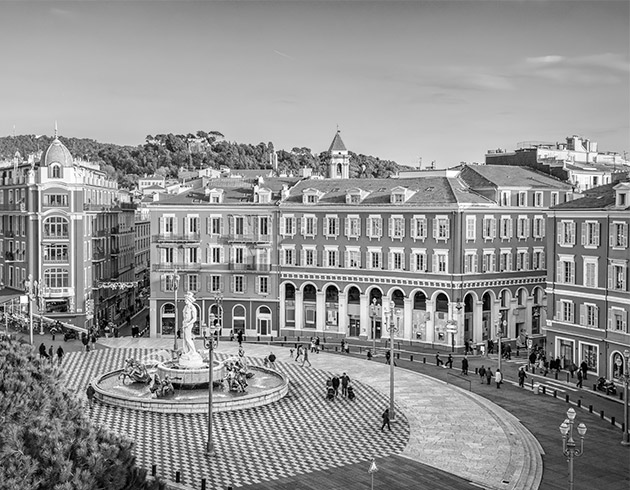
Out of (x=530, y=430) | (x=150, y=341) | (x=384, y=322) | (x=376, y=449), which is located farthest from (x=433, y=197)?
(x=376, y=449)

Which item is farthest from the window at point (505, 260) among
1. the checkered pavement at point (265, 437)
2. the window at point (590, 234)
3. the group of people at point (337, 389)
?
the group of people at point (337, 389)

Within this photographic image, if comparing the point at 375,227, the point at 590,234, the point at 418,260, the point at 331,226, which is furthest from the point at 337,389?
the point at 331,226

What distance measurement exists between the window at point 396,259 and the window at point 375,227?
211 centimetres

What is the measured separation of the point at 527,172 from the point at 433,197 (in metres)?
15.1

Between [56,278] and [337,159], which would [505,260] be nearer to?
[337,159]

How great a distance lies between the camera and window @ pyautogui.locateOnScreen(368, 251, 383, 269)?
7106cm

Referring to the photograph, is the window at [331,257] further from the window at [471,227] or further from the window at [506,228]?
the window at [506,228]

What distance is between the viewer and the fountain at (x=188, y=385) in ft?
140

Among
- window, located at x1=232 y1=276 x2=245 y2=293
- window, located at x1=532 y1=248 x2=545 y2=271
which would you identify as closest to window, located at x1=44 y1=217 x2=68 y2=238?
window, located at x1=232 y1=276 x2=245 y2=293

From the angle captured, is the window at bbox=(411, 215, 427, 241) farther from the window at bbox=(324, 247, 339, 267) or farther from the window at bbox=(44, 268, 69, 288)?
the window at bbox=(44, 268, 69, 288)

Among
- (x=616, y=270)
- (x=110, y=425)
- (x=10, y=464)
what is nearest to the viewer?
(x=10, y=464)

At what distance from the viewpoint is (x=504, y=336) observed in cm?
7156

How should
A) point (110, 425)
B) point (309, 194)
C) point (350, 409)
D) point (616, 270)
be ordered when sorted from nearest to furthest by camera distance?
1. point (110, 425)
2. point (350, 409)
3. point (616, 270)
4. point (309, 194)

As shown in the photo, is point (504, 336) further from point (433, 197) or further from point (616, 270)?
point (616, 270)
